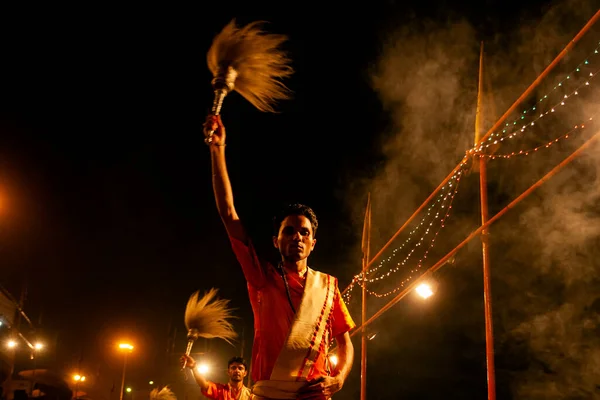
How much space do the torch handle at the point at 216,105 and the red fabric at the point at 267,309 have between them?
1.53ft

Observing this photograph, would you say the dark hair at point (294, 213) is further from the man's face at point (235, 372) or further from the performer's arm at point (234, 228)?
the man's face at point (235, 372)

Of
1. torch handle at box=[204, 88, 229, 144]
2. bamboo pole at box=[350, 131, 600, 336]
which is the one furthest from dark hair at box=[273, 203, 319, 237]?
bamboo pole at box=[350, 131, 600, 336]

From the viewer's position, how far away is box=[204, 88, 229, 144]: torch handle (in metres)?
2.34

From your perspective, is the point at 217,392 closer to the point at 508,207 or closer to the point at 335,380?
the point at 508,207

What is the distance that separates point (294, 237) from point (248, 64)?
97cm

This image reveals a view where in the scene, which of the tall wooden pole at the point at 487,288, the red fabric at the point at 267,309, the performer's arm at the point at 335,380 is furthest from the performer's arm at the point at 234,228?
the tall wooden pole at the point at 487,288

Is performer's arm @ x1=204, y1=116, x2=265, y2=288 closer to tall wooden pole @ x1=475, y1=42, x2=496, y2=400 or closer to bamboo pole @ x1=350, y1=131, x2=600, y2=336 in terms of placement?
bamboo pole @ x1=350, y1=131, x2=600, y2=336

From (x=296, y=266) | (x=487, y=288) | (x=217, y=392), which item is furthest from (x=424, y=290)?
(x=296, y=266)

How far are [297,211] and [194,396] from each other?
43941 millimetres

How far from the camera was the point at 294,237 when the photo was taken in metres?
2.41

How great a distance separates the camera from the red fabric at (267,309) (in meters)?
2.19

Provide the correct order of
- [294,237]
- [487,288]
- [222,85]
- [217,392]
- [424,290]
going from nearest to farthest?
[294,237]
[222,85]
[217,392]
[487,288]
[424,290]

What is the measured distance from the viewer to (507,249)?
28.6 meters

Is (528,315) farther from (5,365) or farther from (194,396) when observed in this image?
(5,365)
